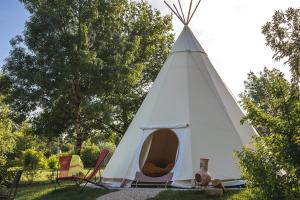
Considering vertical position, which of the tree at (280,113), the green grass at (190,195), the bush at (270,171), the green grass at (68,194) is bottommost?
the green grass at (68,194)

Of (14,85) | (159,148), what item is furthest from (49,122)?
(159,148)

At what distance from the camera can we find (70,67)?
1478cm

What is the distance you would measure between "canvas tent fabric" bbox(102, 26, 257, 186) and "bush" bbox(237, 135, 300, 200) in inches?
174

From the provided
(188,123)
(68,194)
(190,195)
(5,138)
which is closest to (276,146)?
(190,195)

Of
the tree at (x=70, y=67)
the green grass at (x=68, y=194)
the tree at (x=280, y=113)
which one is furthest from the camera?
the tree at (x=70, y=67)

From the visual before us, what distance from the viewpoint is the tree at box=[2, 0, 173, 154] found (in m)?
14.8

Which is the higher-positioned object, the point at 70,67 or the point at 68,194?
the point at 70,67

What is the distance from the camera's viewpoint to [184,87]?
35.7 feet

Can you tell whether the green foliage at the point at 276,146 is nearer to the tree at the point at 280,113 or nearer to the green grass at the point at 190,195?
the tree at the point at 280,113

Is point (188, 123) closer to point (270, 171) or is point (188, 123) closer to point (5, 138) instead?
point (270, 171)

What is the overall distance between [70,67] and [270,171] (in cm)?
1126

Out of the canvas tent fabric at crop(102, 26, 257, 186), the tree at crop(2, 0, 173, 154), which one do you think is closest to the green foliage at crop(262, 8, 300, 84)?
the canvas tent fabric at crop(102, 26, 257, 186)

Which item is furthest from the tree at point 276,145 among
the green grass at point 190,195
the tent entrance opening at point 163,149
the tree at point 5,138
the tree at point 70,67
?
the tree at point 5,138

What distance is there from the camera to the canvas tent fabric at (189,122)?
960 centimetres
